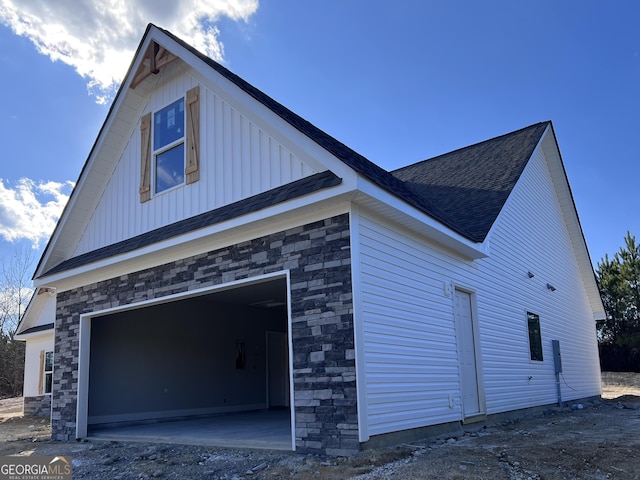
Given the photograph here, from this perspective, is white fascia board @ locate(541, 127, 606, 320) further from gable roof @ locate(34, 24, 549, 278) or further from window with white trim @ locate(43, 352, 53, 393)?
window with white trim @ locate(43, 352, 53, 393)

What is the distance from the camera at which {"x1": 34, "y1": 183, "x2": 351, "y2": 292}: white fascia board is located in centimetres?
645

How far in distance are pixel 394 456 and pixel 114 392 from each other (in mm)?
7215

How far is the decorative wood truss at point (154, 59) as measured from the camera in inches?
364

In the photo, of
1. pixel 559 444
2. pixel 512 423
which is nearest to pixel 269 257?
pixel 559 444

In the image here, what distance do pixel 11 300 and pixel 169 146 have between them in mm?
29517

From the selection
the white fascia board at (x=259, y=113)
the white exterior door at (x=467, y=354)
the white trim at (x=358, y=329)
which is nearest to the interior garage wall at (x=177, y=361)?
the white fascia board at (x=259, y=113)

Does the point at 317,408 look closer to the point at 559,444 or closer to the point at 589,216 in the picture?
the point at 559,444

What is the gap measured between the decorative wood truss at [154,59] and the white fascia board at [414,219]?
4.67 meters

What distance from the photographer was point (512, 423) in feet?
32.1

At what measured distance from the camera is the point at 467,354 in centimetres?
901

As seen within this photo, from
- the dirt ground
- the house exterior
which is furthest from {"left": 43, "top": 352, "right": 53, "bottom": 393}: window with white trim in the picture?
the dirt ground

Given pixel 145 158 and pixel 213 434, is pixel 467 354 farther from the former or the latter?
pixel 145 158

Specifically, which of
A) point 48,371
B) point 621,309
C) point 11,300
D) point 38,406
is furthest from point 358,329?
point 11,300

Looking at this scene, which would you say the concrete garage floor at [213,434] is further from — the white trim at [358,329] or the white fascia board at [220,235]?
the white fascia board at [220,235]
